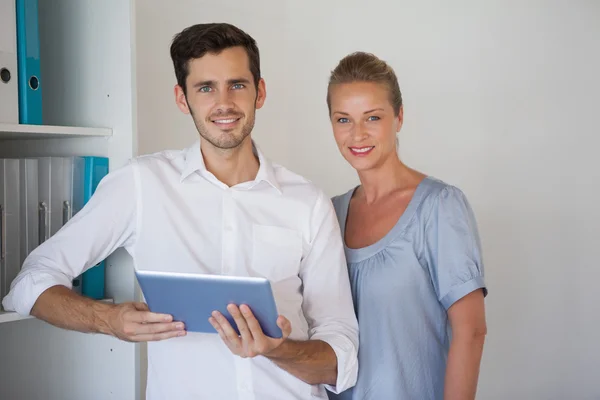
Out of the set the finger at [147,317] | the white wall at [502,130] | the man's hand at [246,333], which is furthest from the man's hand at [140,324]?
the white wall at [502,130]

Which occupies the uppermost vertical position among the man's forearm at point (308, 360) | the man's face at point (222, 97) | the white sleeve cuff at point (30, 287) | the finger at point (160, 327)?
the man's face at point (222, 97)

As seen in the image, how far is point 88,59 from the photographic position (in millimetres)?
1862

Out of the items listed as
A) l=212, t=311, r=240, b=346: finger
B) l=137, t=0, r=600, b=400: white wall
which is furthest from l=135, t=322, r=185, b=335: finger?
l=137, t=0, r=600, b=400: white wall

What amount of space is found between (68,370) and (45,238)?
1.28 feet

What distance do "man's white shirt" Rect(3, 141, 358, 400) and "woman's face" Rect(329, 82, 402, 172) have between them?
275 mm

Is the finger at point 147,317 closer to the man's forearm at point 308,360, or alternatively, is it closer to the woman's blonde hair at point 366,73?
the man's forearm at point 308,360

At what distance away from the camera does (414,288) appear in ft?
6.32

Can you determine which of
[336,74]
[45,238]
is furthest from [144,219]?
[336,74]

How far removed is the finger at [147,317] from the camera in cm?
147

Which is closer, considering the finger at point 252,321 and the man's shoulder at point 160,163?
the finger at point 252,321

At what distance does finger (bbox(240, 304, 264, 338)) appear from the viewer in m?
1.38

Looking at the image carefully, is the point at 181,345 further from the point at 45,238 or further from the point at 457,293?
the point at 457,293

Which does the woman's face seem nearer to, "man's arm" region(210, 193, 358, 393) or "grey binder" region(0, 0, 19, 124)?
"man's arm" region(210, 193, 358, 393)

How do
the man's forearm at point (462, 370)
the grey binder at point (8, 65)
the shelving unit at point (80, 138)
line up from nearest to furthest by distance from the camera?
the grey binder at point (8, 65) < the shelving unit at point (80, 138) < the man's forearm at point (462, 370)
